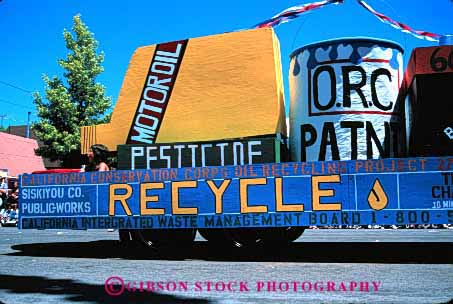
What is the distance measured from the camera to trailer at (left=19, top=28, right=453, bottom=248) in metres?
7.67

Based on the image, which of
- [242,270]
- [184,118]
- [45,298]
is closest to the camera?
[45,298]

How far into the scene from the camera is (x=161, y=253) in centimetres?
918

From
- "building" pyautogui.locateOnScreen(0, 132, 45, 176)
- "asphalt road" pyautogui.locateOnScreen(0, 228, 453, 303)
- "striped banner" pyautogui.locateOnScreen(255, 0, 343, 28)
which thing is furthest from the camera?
"building" pyautogui.locateOnScreen(0, 132, 45, 176)

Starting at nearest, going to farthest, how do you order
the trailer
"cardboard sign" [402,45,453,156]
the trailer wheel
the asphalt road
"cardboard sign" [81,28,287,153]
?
the asphalt road, the trailer, "cardboard sign" [402,45,453,156], the trailer wheel, "cardboard sign" [81,28,287,153]

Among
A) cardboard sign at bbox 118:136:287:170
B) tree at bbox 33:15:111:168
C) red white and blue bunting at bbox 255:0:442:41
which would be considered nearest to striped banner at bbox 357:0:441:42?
red white and blue bunting at bbox 255:0:442:41

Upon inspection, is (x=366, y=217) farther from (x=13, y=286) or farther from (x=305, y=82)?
(x=13, y=286)

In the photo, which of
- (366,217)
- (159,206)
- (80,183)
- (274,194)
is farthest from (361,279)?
(80,183)

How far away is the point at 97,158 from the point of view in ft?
31.8

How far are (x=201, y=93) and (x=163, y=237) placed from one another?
9.53ft

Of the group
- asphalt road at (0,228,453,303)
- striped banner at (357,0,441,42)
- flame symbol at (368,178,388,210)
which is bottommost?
asphalt road at (0,228,453,303)

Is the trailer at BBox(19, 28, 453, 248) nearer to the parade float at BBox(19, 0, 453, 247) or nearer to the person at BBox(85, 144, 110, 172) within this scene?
the parade float at BBox(19, 0, 453, 247)

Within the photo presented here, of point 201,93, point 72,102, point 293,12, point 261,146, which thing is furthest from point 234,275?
point 72,102

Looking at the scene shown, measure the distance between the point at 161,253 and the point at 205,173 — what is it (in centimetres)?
191

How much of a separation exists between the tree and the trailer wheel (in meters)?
15.8
